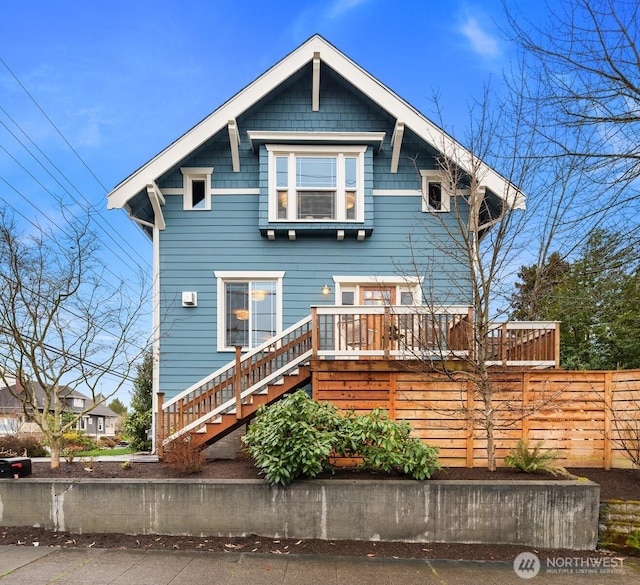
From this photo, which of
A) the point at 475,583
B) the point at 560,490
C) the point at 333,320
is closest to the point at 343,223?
the point at 333,320

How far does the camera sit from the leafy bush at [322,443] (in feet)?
17.5

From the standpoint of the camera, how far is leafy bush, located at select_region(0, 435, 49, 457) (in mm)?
8375

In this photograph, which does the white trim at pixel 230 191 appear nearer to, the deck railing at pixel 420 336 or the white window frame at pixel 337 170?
the white window frame at pixel 337 170

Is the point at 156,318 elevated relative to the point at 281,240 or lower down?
lower down

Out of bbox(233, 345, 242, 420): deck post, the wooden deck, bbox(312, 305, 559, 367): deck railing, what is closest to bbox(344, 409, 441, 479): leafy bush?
the wooden deck

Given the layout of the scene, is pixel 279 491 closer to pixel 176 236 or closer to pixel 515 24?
pixel 176 236

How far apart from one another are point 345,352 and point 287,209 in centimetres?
369

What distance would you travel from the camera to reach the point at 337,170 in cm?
926

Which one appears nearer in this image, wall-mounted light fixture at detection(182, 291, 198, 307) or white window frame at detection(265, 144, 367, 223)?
wall-mounted light fixture at detection(182, 291, 198, 307)

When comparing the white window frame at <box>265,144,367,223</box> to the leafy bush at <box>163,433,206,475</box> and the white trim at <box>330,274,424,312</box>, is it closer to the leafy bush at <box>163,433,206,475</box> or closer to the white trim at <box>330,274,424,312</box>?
the white trim at <box>330,274,424,312</box>

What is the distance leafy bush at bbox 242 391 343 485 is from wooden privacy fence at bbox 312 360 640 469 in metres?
0.81

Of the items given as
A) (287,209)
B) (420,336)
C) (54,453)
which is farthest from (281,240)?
(54,453)

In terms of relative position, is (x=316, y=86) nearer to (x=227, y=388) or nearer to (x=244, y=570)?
(x=227, y=388)

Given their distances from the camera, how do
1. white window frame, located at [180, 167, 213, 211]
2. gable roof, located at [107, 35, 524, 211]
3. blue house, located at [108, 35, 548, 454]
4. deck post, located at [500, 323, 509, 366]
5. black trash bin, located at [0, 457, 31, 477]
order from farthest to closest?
white window frame, located at [180, 167, 213, 211], blue house, located at [108, 35, 548, 454], gable roof, located at [107, 35, 524, 211], deck post, located at [500, 323, 509, 366], black trash bin, located at [0, 457, 31, 477]
